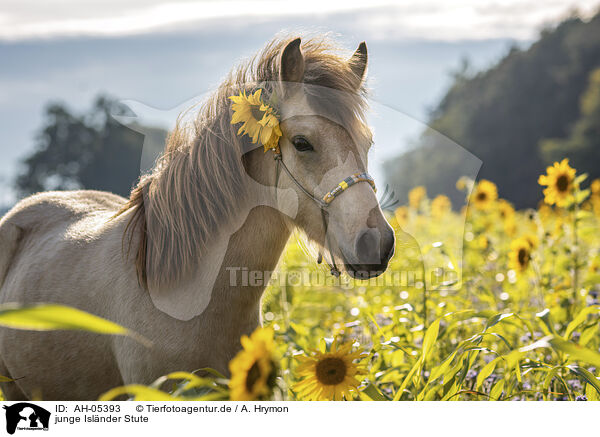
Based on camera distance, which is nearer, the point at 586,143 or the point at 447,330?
the point at 447,330

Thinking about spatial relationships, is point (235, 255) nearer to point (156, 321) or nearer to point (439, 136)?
point (156, 321)

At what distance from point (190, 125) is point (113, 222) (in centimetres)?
75

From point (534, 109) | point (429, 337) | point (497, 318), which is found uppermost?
point (534, 109)

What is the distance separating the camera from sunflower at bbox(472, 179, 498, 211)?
4.96 metres

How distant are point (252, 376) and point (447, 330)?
1697 millimetres

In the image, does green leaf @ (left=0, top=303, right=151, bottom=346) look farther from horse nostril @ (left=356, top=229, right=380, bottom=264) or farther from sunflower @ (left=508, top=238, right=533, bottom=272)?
sunflower @ (left=508, top=238, right=533, bottom=272)

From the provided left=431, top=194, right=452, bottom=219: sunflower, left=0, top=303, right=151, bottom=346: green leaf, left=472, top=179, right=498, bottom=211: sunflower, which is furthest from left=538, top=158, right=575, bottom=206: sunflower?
left=431, top=194, right=452, bottom=219: sunflower

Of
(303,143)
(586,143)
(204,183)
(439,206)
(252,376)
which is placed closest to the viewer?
(252,376)

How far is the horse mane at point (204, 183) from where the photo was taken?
2.12m

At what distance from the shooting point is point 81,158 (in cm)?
737

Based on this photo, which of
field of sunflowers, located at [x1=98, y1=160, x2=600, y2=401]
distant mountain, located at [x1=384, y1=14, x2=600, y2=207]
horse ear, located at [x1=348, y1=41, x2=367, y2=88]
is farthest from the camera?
distant mountain, located at [x1=384, y1=14, x2=600, y2=207]

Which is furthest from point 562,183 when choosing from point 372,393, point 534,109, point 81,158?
point 534,109

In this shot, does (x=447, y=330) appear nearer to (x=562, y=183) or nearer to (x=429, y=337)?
(x=429, y=337)
